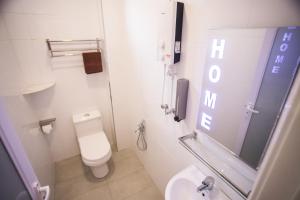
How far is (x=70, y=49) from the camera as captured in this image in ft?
6.00

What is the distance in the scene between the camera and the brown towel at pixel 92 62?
6.05 ft

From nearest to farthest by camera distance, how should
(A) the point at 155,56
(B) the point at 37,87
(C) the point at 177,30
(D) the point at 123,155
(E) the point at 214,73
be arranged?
1. (E) the point at 214,73
2. (C) the point at 177,30
3. (A) the point at 155,56
4. (B) the point at 37,87
5. (D) the point at 123,155

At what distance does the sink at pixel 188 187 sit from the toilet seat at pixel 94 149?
104 cm

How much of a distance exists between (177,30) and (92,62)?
49.5 inches

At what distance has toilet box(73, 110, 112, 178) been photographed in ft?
5.82

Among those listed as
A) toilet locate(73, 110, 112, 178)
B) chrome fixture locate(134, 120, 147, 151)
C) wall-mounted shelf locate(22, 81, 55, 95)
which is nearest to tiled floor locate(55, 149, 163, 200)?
toilet locate(73, 110, 112, 178)

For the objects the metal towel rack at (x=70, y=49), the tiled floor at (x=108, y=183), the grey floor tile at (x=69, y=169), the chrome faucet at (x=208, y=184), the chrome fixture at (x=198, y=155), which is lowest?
the tiled floor at (x=108, y=183)

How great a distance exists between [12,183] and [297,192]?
3.14 ft

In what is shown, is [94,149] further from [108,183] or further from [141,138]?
[141,138]

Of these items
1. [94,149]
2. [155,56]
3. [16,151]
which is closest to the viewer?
[16,151]

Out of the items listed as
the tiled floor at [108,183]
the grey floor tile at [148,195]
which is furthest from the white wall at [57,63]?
the grey floor tile at [148,195]

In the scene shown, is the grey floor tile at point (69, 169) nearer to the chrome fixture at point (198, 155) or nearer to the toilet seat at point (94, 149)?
the toilet seat at point (94, 149)

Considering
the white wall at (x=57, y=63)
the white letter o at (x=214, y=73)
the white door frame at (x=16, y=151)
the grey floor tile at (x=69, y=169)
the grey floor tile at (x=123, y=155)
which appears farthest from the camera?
the grey floor tile at (x=123, y=155)

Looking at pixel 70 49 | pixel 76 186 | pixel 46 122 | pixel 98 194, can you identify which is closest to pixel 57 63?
pixel 70 49
